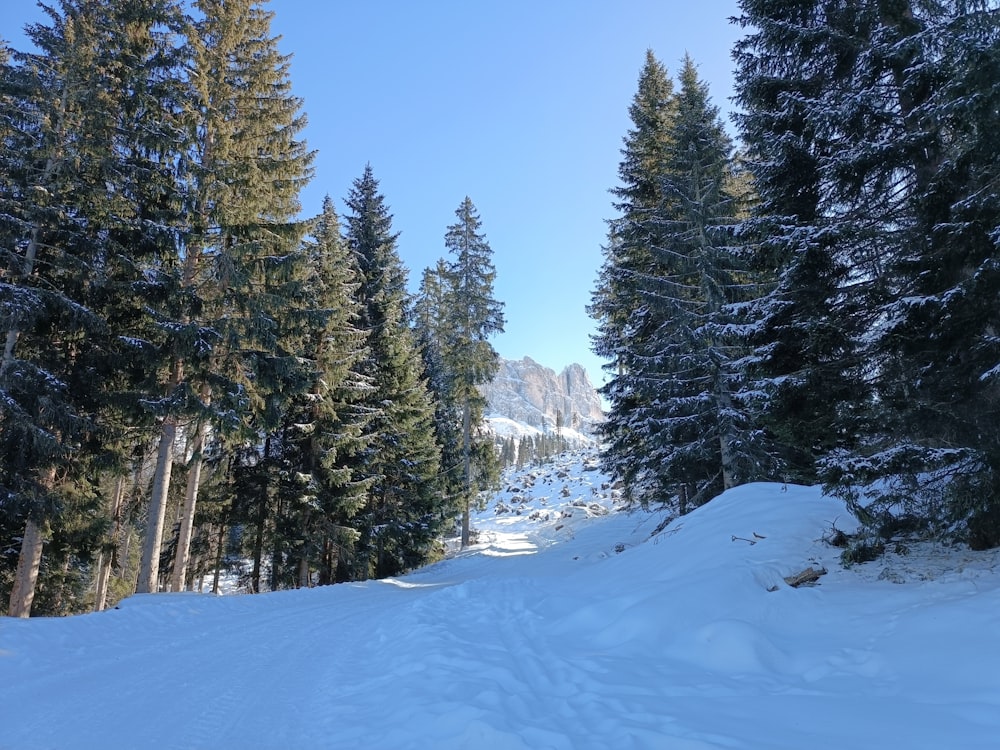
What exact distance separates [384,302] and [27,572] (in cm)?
1357

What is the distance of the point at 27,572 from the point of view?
1023 centimetres

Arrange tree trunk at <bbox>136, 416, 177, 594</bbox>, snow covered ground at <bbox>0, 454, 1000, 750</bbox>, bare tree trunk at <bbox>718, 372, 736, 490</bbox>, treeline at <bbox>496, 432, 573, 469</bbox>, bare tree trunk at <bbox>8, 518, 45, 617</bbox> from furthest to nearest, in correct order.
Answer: treeline at <bbox>496, 432, 573, 469</bbox> → bare tree trunk at <bbox>718, 372, 736, 490</bbox> → tree trunk at <bbox>136, 416, 177, 594</bbox> → bare tree trunk at <bbox>8, 518, 45, 617</bbox> → snow covered ground at <bbox>0, 454, 1000, 750</bbox>

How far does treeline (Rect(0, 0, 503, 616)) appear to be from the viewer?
1058 centimetres

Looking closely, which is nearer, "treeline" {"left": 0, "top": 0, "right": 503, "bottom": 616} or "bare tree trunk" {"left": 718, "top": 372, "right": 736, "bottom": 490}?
"treeline" {"left": 0, "top": 0, "right": 503, "bottom": 616}

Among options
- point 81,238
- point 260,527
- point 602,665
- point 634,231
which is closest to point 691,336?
point 634,231

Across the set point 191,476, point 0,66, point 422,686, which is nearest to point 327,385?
point 191,476

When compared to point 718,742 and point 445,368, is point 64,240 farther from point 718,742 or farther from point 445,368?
point 445,368

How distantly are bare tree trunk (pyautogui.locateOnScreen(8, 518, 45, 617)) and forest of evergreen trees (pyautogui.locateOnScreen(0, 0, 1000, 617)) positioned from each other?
0.08 m

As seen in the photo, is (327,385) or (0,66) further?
(327,385)

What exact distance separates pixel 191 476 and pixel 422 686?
11249 mm

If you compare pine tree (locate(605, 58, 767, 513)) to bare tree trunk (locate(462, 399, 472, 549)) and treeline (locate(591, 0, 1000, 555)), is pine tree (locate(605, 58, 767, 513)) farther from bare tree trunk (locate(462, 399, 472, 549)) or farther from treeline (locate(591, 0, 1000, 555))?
bare tree trunk (locate(462, 399, 472, 549))

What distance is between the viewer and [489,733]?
3.27 m

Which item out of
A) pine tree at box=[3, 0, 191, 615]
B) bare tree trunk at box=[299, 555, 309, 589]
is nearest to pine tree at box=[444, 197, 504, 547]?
bare tree trunk at box=[299, 555, 309, 589]

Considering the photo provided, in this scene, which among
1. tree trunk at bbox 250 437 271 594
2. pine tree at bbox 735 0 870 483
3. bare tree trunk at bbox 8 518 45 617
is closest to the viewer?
pine tree at bbox 735 0 870 483
